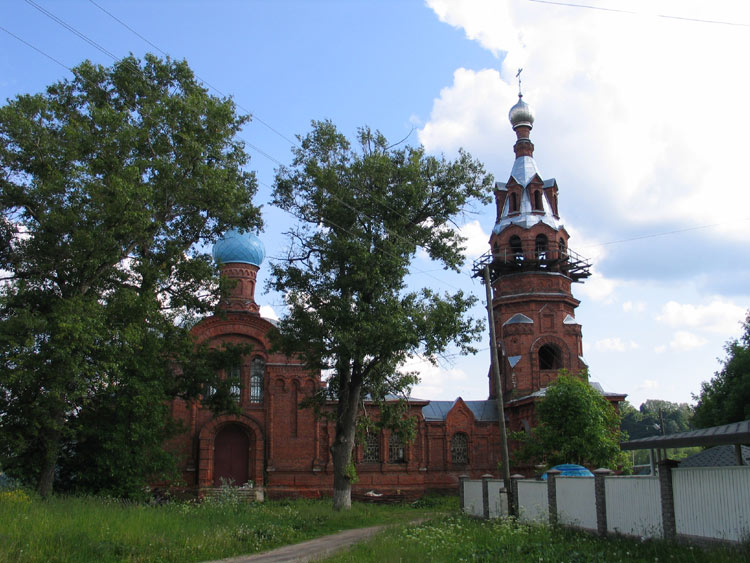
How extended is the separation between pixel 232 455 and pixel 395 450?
717cm

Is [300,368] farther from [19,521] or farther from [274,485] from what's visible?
[19,521]

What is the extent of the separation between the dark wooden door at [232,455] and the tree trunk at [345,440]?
805 centimetres

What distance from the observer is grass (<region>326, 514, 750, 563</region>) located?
10.3 meters

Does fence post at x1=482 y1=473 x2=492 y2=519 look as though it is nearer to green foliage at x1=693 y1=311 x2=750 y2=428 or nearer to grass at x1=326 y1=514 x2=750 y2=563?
grass at x1=326 y1=514 x2=750 y2=563

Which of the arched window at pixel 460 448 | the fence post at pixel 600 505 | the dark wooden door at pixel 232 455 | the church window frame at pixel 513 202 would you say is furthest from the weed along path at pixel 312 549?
the church window frame at pixel 513 202

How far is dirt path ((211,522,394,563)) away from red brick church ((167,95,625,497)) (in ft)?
33.2

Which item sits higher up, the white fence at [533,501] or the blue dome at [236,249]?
the blue dome at [236,249]

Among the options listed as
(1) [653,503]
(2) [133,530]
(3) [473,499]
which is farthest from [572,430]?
(2) [133,530]

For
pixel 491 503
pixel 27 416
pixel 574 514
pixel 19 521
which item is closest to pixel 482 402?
pixel 491 503

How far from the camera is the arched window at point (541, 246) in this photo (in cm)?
3259

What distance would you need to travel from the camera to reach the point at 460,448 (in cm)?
3100

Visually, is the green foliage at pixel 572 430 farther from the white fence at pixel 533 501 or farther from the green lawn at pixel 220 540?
the green lawn at pixel 220 540

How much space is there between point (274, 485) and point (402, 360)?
10390 mm

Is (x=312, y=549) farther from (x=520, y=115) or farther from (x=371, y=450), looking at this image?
Result: (x=520, y=115)
